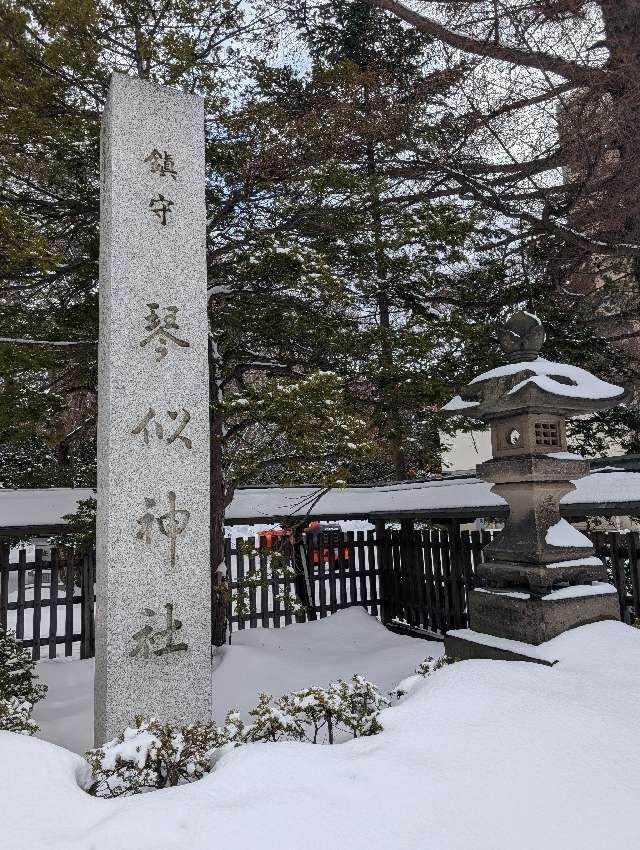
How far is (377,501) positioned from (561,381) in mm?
5970

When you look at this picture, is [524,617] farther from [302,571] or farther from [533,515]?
[302,571]

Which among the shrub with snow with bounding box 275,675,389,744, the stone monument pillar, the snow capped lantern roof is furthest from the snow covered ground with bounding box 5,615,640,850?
the snow capped lantern roof

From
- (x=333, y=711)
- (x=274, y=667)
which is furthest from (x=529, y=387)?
(x=274, y=667)

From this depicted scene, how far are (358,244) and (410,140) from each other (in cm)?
270

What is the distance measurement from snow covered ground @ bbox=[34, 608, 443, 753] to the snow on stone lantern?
8.39ft

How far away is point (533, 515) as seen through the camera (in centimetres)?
580

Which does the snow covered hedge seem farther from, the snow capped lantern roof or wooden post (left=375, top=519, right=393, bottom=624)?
wooden post (left=375, top=519, right=393, bottom=624)

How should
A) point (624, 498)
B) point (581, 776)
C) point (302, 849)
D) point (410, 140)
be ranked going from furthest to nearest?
point (410, 140) < point (624, 498) < point (581, 776) < point (302, 849)

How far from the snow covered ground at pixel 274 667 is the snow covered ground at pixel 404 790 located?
11.3 ft

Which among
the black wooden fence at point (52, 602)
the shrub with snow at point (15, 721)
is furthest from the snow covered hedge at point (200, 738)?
the black wooden fence at point (52, 602)

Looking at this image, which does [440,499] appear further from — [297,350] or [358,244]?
[358,244]

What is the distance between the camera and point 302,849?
100 inches

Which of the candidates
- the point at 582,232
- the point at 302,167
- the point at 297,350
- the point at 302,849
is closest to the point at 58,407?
the point at 297,350

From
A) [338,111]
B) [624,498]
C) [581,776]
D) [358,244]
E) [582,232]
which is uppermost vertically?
[338,111]
